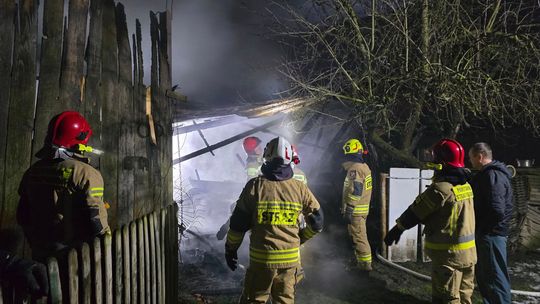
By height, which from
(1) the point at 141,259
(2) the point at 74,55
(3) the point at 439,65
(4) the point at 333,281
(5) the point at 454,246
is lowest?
(4) the point at 333,281

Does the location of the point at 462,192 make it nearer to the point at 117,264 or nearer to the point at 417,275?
the point at 417,275

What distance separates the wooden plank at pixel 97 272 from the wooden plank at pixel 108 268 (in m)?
0.06

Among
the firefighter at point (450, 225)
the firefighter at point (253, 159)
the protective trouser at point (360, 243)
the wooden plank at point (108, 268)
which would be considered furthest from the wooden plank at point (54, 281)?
the protective trouser at point (360, 243)

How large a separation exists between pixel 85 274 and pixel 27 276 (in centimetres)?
38

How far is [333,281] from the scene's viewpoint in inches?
215

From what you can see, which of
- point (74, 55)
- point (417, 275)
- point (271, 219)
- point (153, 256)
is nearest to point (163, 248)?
point (153, 256)

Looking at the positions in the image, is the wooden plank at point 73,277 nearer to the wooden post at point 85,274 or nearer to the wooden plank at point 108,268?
the wooden post at point 85,274

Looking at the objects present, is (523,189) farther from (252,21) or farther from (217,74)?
(252,21)

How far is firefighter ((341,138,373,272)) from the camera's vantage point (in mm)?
5781

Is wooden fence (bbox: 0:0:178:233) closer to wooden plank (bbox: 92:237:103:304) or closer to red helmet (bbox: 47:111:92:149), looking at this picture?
red helmet (bbox: 47:111:92:149)

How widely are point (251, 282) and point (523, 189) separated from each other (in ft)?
21.6

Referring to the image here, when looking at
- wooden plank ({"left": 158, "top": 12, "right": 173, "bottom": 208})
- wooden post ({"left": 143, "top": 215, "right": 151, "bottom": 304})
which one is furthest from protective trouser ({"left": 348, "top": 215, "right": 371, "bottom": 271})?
wooden post ({"left": 143, "top": 215, "right": 151, "bottom": 304})

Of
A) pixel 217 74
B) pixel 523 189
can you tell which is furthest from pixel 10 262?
pixel 217 74

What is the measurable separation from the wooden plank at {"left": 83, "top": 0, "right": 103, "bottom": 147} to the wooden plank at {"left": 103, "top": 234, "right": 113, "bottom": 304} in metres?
1.55
